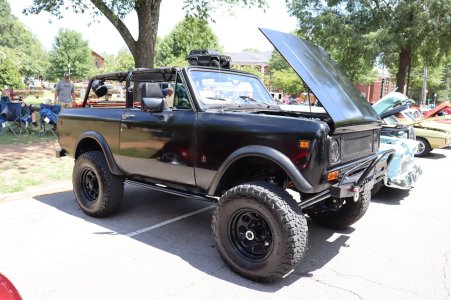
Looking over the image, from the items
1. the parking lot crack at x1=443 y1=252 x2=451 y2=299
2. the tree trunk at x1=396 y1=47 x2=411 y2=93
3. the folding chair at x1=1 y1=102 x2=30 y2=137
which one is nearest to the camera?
the parking lot crack at x1=443 y1=252 x2=451 y2=299

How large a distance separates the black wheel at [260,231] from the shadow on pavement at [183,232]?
0.59 feet

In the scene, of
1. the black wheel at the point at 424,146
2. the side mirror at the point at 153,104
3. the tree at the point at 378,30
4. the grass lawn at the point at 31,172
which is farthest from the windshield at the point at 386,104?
the tree at the point at 378,30

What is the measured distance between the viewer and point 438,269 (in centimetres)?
386

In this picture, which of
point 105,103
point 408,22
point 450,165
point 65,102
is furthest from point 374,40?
point 105,103

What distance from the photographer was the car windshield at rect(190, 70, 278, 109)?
425cm

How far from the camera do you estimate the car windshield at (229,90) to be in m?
4.25

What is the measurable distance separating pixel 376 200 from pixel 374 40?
15.1 meters

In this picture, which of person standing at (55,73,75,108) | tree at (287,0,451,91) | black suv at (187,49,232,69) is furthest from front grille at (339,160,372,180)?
tree at (287,0,451,91)

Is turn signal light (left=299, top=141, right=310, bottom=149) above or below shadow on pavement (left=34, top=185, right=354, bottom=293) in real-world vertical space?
above

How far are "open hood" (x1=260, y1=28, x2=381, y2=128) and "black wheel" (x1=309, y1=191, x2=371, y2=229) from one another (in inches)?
36.4

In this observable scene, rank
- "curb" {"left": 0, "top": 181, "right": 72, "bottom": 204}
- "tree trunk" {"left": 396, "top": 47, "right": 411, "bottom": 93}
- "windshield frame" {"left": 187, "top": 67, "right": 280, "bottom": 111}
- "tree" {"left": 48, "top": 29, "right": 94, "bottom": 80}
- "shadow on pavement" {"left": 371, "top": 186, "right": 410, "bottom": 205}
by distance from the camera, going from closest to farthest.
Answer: "windshield frame" {"left": 187, "top": 67, "right": 280, "bottom": 111} → "curb" {"left": 0, "top": 181, "right": 72, "bottom": 204} → "shadow on pavement" {"left": 371, "top": 186, "right": 410, "bottom": 205} → "tree trunk" {"left": 396, "top": 47, "right": 411, "bottom": 93} → "tree" {"left": 48, "top": 29, "right": 94, "bottom": 80}

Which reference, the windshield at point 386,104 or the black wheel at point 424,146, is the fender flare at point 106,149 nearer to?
the windshield at point 386,104

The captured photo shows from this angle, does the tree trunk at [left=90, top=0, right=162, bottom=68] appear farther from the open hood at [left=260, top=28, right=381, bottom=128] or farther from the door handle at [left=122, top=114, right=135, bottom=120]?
the open hood at [left=260, top=28, right=381, bottom=128]

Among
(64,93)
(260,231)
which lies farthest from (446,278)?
(64,93)
